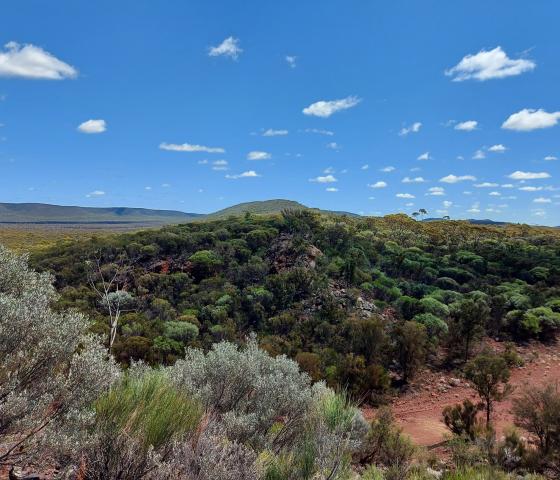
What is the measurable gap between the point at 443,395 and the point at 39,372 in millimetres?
17040

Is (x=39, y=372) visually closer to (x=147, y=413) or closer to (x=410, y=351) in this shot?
(x=147, y=413)

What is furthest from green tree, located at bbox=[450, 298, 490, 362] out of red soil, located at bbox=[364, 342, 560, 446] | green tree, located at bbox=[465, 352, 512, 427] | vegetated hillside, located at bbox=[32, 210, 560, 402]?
green tree, located at bbox=[465, 352, 512, 427]

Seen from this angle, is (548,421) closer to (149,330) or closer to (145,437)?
(145,437)

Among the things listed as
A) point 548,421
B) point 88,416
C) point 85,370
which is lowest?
point 548,421

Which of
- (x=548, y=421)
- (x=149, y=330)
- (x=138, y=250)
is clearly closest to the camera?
(x=548, y=421)

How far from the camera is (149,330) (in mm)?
22500

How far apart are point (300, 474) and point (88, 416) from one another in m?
2.27

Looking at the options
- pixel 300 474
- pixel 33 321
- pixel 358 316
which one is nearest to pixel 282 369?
pixel 300 474

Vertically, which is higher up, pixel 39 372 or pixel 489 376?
pixel 39 372

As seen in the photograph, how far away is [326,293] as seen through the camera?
91.6 ft

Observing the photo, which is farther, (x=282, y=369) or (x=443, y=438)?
(x=443, y=438)

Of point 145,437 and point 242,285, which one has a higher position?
point 145,437

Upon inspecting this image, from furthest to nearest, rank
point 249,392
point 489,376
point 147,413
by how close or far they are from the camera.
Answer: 1. point 489,376
2. point 249,392
3. point 147,413

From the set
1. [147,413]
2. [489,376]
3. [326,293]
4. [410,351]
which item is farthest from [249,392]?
[326,293]
